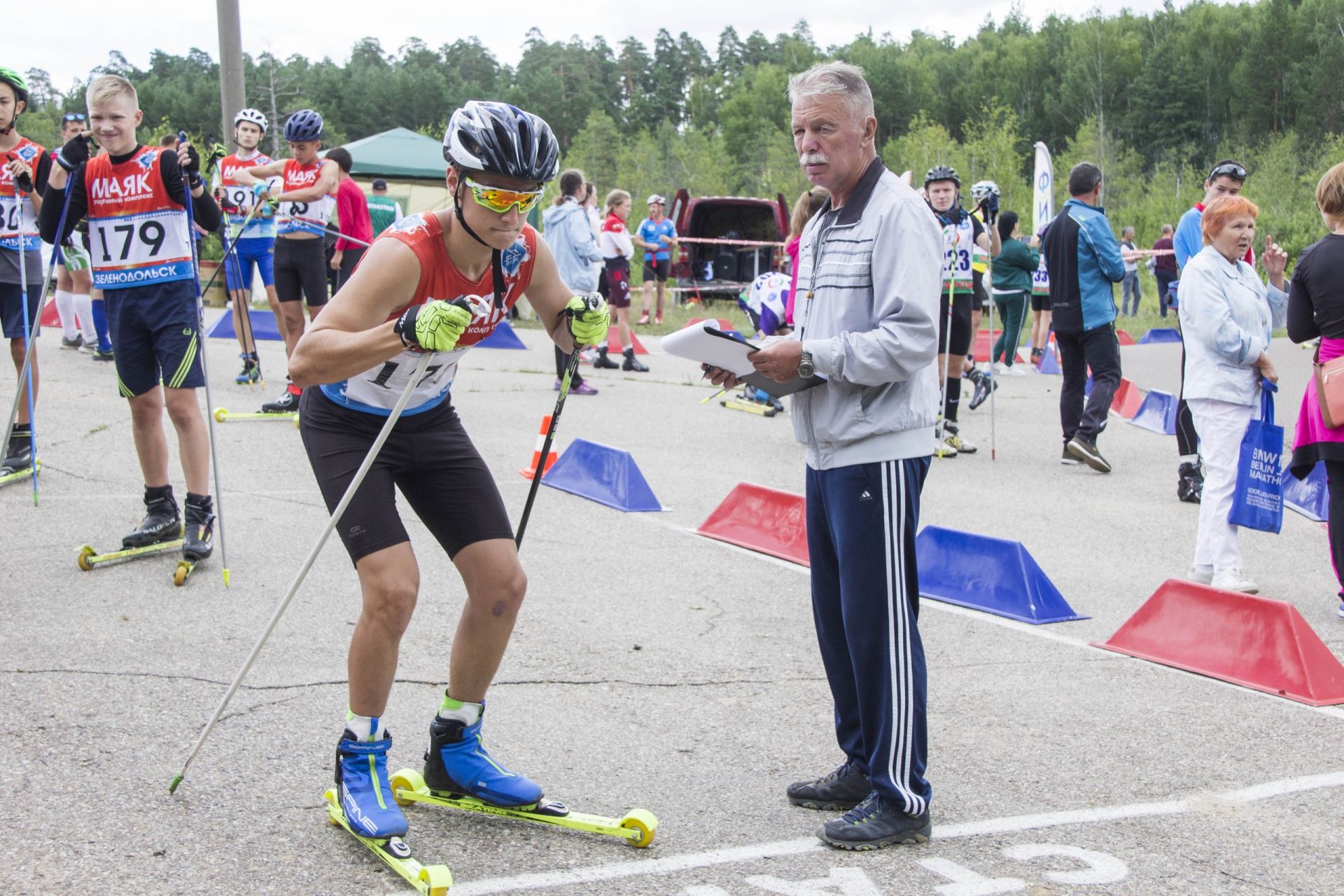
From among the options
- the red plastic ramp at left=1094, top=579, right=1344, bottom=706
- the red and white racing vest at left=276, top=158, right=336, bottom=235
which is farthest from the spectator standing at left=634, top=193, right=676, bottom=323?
the red plastic ramp at left=1094, top=579, right=1344, bottom=706

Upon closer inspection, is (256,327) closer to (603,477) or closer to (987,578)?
(603,477)

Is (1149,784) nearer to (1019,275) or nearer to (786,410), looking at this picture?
(786,410)

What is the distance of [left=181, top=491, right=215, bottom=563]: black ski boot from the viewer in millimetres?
5992

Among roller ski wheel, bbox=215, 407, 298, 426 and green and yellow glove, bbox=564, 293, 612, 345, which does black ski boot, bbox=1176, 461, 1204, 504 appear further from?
roller ski wheel, bbox=215, 407, 298, 426

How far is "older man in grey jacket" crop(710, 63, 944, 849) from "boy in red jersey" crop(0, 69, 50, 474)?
191 inches

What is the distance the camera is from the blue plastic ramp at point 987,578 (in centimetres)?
581

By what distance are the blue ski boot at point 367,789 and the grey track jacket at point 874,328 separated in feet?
4.90

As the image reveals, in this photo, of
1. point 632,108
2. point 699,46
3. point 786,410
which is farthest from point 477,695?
point 699,46

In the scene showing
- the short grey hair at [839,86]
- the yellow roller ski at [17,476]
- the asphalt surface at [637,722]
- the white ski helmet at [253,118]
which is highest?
the white ski helmet at [253,118]

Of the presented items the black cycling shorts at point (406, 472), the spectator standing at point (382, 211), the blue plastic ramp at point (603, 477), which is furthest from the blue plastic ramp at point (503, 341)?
the black cycling shorts at point (406, 472)

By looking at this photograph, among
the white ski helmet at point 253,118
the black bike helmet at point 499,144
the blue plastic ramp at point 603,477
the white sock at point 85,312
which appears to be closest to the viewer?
the black bike helmet at point 499,144

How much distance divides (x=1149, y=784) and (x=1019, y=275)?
12.1 m

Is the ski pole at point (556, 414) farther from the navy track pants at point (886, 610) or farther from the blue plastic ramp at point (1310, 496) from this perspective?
the blue plastic ramp at point (1310, 496)

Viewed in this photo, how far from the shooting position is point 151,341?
6.05m
